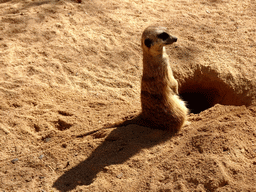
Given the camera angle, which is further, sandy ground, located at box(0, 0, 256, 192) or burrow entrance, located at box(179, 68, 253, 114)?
burrow entrance, located at box(179, 68, 253, 114)

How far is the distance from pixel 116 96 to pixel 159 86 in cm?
102

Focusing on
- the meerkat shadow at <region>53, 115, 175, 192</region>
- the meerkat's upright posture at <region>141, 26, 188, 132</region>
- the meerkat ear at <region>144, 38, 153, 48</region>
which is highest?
the meerkat ear at <region>144, 38, 153, 48</region>

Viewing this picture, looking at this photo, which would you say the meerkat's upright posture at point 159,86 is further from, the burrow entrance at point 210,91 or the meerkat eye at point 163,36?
the burrow entrance at point 210,91

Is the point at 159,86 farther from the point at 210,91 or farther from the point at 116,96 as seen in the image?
the point at 210,91

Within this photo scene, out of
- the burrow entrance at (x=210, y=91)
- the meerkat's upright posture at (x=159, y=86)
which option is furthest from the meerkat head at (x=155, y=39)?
the burrow entrance at (x=210, y=91)

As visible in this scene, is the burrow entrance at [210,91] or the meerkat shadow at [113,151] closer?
the meerkat shadow at [113,151]

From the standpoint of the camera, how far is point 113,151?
2.62 meters

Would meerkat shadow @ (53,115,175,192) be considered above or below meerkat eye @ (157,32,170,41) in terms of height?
below

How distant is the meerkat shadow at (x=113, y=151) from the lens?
2404 millimetres

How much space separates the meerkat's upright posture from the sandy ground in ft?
0.47

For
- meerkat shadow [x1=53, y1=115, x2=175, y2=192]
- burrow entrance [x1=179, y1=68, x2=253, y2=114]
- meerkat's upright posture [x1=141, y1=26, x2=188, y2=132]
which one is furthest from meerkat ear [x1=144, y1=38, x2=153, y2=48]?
burrow entrance [x1=179, y1=68, x2=253, y2=114]

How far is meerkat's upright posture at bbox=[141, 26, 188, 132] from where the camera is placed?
7.96 ft

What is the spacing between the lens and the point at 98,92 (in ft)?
11.7

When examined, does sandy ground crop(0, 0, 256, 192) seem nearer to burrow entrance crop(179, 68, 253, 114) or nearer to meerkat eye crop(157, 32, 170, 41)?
burrow entrance crop(179, 68, 253, 114)
